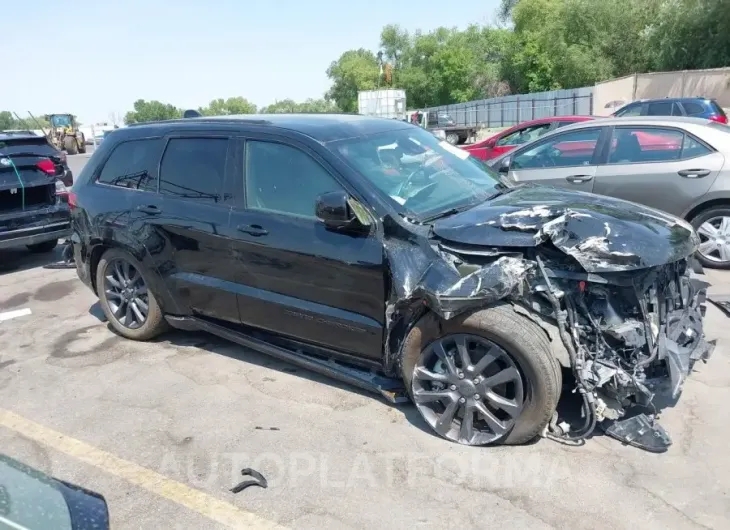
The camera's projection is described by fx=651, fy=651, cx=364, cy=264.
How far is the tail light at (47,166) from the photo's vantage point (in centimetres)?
838

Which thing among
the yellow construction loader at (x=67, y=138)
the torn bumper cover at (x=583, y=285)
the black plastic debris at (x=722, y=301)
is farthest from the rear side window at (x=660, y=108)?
the yellow construction loader at (x=67, y=138)

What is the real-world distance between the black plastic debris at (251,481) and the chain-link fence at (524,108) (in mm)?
36871

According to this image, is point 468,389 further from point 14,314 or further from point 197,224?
point 14,314

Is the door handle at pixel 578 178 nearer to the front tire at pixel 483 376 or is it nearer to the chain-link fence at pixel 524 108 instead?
the front tire at pixel 483 376

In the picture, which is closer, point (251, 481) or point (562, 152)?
point (251, 481)

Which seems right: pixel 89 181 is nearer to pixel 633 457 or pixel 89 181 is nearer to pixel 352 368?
pixel 352 368

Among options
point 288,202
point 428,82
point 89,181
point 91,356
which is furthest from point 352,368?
point 428,82

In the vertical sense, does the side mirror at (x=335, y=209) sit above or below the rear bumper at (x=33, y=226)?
above

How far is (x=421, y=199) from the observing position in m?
4.10

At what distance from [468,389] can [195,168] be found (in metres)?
2.58

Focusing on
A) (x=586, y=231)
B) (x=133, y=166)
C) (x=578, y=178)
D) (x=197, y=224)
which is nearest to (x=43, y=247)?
(x=133, y=166)

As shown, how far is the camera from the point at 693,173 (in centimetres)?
677

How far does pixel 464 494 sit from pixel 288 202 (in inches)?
82.8

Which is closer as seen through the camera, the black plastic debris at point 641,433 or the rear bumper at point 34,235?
the black plastic debris at point 641,433
